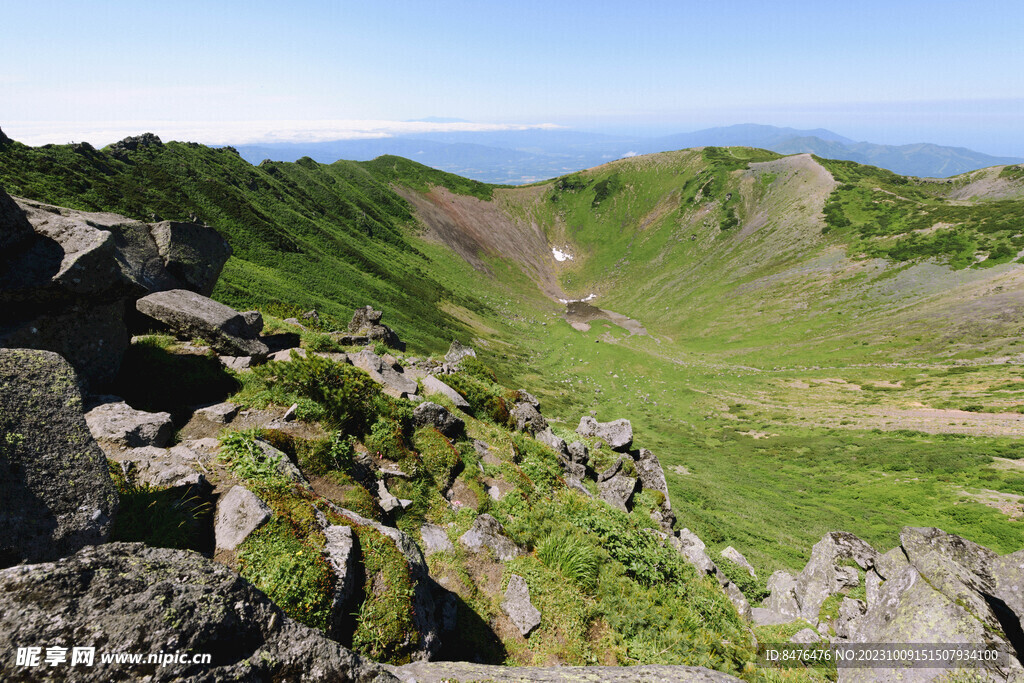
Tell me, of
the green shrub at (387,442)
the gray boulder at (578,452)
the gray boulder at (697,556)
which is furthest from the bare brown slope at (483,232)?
the green shrub at (387,442)

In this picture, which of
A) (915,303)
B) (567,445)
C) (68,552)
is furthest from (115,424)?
(915,303)

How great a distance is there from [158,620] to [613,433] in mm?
23770

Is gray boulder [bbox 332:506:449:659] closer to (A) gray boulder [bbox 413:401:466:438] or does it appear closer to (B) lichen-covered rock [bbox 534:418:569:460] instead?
(A) gray boulder [bbox 413:401:466:438]

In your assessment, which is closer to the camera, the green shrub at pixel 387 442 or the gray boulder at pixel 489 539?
the gray boulder at pixel 489 539

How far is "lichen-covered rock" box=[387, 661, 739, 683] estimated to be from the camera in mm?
5496

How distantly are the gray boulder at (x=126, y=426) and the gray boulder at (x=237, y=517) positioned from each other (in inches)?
123

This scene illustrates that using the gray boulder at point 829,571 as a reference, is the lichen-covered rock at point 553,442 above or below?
above

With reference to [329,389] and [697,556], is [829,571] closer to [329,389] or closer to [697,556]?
[697,556]

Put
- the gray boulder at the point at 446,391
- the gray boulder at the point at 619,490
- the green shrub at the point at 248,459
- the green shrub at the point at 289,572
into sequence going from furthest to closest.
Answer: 1. the gray boulder at the point at 619,490
2. the gray boulder at the point at 446,391
3. the green shrub at the point at 248,459
4. the green shrub at the point at 289,572

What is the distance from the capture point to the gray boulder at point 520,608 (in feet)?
30.0

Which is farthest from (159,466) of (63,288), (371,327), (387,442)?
(371,327)

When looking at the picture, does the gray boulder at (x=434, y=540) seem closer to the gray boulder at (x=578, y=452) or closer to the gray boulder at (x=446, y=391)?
the gray boulder at (x=446, y=391)

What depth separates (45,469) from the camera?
5.38m

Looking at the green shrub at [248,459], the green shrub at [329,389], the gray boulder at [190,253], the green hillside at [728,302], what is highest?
the gray boulder at [190,253]
